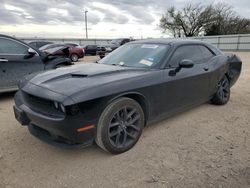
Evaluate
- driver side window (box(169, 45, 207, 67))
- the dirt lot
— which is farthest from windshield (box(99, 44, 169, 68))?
the dirt lot

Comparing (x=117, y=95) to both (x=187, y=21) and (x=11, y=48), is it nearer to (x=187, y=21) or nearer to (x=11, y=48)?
(x=11, y=48)

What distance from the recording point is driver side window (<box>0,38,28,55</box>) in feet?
16.6

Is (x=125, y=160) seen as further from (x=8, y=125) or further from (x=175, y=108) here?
(x=8, y=125)

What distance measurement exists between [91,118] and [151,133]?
1347 millimetres

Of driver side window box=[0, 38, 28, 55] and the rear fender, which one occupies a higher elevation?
driver side window box=[0, 38, 28, 55]

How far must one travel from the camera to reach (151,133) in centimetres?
350

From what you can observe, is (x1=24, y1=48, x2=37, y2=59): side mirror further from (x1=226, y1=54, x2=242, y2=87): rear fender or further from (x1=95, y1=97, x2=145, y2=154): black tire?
(x1=226, y1=54, x2=242, y2=87): rear fender

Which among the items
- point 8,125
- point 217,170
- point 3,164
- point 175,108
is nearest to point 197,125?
point 175,108

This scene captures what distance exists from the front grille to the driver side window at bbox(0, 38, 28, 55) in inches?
110

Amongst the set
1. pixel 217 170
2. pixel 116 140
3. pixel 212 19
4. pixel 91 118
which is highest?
pixel 212 19

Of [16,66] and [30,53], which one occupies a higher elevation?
[30,53]

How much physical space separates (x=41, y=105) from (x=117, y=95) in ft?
3.02

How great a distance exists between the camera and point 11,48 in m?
5.18

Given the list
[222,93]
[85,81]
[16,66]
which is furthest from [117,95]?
[16,66]
